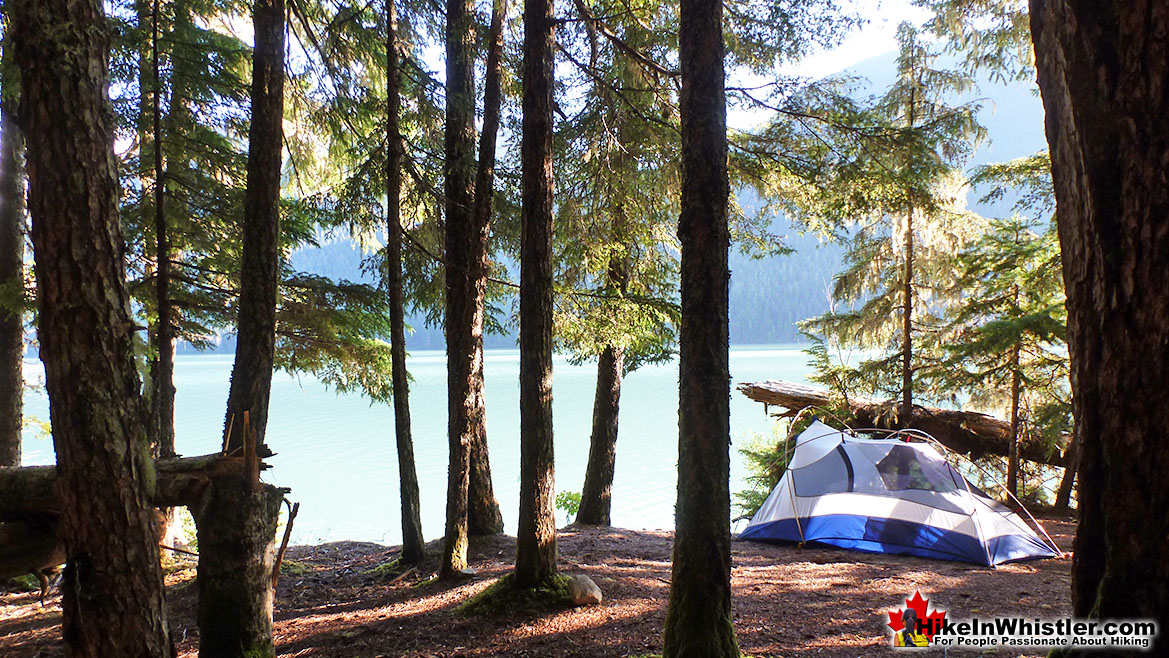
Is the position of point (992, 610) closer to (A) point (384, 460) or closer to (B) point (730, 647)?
(B) point (730, 647)

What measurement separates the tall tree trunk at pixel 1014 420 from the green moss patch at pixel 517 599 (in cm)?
780

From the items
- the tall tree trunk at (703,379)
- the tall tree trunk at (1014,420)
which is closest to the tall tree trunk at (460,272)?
the tall tree trunk at (703,379)

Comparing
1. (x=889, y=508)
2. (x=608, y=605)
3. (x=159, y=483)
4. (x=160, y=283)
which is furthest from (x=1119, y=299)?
A: (x=160, y=283)

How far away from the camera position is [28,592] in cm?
669

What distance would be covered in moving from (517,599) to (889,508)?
483 cm

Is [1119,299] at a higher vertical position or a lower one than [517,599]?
higher

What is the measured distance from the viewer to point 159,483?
152 inches

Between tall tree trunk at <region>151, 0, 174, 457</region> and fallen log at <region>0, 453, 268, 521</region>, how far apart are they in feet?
9.59

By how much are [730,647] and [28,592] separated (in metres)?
7.28

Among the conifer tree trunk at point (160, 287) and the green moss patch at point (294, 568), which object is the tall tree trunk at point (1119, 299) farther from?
the green moss patch at point (294, 568)

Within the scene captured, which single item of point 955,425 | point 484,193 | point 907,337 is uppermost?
point 484,193

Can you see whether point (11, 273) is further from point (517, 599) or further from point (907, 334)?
point (907, 334)

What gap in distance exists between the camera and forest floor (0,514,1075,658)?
4613 mm

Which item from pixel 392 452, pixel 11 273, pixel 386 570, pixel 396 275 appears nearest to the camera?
pixel 396 275
